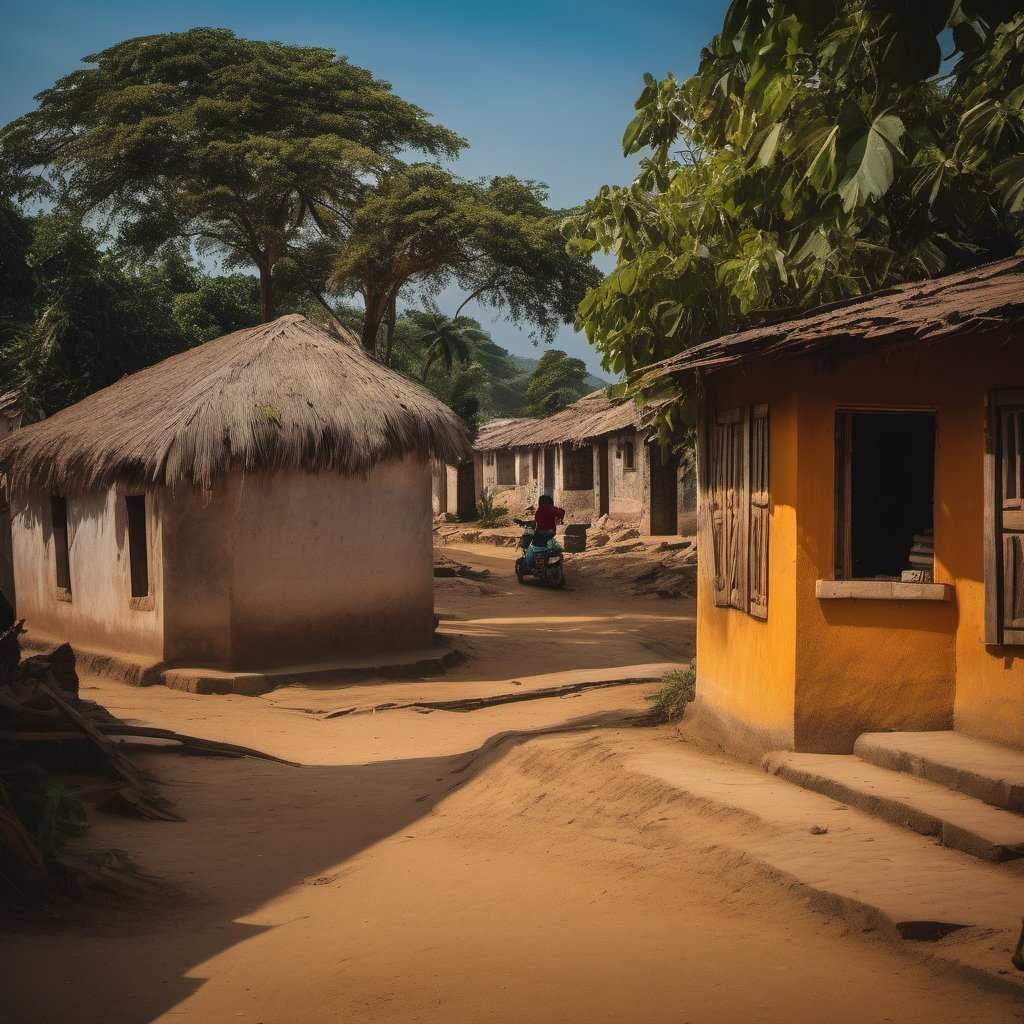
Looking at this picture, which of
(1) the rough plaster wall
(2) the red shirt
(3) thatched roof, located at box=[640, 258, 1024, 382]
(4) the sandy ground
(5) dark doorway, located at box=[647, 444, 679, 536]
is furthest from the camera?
(5) dark doorway, located at box=[647, 444, 679, 536]

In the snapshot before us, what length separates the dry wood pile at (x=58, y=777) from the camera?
534 cm

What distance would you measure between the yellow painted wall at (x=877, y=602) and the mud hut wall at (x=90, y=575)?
7.40 metres

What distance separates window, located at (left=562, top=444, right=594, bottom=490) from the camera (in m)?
33.0

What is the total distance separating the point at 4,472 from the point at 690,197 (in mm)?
10251

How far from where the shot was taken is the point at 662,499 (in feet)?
87.1

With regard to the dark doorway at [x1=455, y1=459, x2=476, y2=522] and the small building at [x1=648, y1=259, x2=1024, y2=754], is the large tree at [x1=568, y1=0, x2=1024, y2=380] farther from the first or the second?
the dark doorway at [x1=455, y1=459, x2=476, y2=522]

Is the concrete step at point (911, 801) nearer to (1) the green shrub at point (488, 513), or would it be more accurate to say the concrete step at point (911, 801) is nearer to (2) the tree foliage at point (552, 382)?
(1) the green shrub at point (488, 513)

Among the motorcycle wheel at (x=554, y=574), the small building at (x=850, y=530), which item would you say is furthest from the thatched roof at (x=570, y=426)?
the small building at (x=850, y=530)

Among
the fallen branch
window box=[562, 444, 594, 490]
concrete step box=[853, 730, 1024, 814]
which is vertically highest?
window box=[562, 444, 594, 490]

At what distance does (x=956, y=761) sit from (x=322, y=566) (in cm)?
806

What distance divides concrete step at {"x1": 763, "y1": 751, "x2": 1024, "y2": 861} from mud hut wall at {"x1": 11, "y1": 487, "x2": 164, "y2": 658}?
25.1 feet

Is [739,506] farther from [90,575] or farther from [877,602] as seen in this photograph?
[90,575]

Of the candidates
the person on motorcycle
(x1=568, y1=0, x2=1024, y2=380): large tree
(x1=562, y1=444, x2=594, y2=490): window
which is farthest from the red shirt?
(x1=562, y1=444, x2=594, y2=490): window

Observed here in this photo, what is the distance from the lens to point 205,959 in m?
4.75
